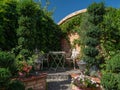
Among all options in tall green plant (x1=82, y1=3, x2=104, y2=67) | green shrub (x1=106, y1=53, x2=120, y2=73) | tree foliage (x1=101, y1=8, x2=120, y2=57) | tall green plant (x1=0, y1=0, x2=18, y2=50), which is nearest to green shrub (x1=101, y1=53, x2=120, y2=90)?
green shrub (x1=106, y1=53, x2=120, y2=73)

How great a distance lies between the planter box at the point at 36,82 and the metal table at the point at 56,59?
2906mm

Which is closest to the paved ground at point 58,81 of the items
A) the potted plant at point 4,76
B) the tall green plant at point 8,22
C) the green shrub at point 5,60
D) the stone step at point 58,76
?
the stone step at point 58,76

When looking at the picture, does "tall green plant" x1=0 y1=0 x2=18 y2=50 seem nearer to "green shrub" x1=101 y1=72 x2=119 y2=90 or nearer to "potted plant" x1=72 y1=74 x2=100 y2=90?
"potted plant" x1=72 y1=74 x2=100 y2=90

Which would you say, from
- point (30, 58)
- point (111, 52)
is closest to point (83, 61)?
point (111, 52)

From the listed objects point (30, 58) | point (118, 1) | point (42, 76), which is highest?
point (118, 1)

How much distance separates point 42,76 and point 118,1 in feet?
18.7

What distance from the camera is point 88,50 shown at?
9.87m

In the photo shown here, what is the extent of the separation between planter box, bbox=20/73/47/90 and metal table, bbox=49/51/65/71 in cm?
291

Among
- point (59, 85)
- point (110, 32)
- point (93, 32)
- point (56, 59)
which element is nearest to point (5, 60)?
point (59, 85)

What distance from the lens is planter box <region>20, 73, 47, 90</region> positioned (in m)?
8.00

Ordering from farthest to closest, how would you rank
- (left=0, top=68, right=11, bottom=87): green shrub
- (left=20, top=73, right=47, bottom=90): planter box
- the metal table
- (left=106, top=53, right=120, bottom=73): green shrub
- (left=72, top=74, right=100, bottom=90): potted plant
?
the metal table < (left=20, top=73, right=47, bottom=90): planter box < (left=72, top=74, right=100, bottom=90): potted plant < (left=106, top=53, right=120, bottom=73): green shrub < (left=0, top=68, right=11, bottom=87): green shrub

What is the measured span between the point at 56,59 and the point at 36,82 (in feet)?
11.9

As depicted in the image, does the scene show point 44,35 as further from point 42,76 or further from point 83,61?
point 42,76

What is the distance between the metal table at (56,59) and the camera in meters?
11.5
